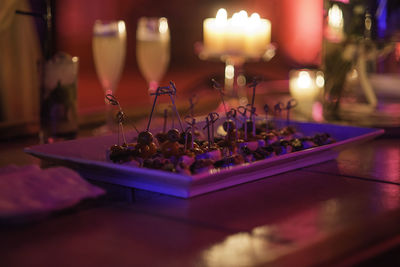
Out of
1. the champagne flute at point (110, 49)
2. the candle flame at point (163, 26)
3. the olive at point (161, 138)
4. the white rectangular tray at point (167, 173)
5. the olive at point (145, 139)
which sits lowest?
the white rectangular tray at point (167, 173)

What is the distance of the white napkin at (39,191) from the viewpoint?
61 cm

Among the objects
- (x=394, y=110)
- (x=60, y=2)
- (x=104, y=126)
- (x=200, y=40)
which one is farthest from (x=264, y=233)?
(x=200, y=40)

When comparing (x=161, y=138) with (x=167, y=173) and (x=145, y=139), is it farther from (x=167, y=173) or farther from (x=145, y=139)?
(x=167, y=173)

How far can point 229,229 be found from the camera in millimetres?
617

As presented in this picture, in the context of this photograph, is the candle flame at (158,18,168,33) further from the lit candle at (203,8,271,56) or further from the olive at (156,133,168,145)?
the olive at (156,133,168,145)

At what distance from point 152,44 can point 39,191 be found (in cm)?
112

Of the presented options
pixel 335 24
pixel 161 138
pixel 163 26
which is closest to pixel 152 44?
pixel 163 26

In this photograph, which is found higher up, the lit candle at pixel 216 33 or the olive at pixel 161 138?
the lit candle at pixel 216 33

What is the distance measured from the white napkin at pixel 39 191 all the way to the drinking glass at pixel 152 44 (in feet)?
3.32

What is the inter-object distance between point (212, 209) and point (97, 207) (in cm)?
14

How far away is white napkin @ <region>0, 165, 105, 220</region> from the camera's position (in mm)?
609

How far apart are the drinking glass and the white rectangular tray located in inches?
29.9

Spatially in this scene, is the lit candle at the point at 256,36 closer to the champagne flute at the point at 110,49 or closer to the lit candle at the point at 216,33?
the lit candle at the point at 216,33

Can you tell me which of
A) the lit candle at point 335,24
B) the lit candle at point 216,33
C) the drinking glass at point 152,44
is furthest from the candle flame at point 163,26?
the lit candle at point 335,24
